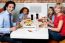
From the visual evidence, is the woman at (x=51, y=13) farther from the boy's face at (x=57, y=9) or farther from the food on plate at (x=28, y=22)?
the food on plate at (x=28, y=22)

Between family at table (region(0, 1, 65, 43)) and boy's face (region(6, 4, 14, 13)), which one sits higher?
boy's face (region(6, 4, 14, 13))

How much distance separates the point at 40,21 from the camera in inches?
76.7

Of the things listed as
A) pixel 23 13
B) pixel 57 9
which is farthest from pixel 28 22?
pixel 57 9

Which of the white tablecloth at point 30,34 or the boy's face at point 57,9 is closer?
the white tablecloth at point 30,34

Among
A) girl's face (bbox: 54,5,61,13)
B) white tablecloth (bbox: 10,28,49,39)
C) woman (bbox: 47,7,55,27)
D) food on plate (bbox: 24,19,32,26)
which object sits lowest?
white tablecloth (bbox: 10,28,49,39)

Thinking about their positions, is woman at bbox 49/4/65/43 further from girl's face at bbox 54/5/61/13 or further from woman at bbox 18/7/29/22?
woman at bbox 18/7/29/22

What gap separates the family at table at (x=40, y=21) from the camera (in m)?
1.89

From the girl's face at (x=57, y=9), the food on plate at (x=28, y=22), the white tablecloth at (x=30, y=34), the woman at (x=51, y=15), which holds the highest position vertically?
the girl's face at (x=57, y=9)

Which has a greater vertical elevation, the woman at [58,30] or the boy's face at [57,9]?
the boy's face at [57,9]

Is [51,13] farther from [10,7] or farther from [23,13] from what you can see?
[10,7]

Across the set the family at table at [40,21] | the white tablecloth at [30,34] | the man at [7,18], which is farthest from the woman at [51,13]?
the man at [7,18]

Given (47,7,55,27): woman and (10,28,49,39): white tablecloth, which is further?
(47,7,55,27): woman

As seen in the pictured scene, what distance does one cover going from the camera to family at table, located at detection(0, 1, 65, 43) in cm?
189

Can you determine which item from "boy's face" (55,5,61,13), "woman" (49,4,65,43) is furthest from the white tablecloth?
"boy's face" (55,5,61,13)
